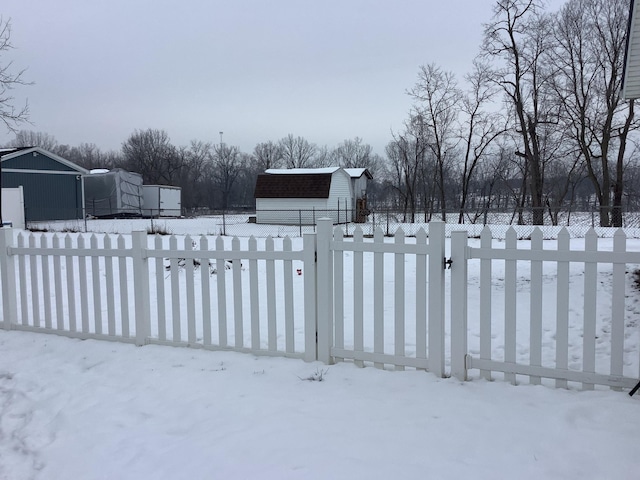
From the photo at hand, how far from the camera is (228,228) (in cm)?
2927

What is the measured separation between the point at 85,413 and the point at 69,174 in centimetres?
3197

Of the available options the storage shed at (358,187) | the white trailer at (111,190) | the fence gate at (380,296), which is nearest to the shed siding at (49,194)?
the white trailer at (111,190)

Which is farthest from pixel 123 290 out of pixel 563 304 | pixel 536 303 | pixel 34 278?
pixel 563 304

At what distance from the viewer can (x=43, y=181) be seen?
98.6ft

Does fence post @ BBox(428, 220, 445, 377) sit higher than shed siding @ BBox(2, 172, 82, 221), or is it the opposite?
shed siding @ BBox(2, 172, 82, 221)

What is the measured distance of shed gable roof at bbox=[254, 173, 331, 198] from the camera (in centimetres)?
3291

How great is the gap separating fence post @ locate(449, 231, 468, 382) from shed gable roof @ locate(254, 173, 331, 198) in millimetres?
29087

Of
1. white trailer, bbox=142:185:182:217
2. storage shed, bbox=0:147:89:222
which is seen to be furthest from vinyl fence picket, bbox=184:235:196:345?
white trailer, bbox=142:185:182:217

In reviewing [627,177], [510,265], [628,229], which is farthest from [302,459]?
[627,177]

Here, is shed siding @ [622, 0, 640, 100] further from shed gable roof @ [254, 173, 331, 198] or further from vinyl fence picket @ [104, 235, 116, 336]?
shed gable roof @ [254, 173, 331, 198]

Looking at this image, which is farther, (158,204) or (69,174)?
(158,204)

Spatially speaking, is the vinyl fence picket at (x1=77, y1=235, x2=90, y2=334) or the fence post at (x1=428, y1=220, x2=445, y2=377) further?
the vinyl fence picket at (x1=77, y1=235, x2=90, y2=334)

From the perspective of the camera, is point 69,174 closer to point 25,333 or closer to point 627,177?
point 25,333

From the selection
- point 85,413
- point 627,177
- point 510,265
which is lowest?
point 85,413
